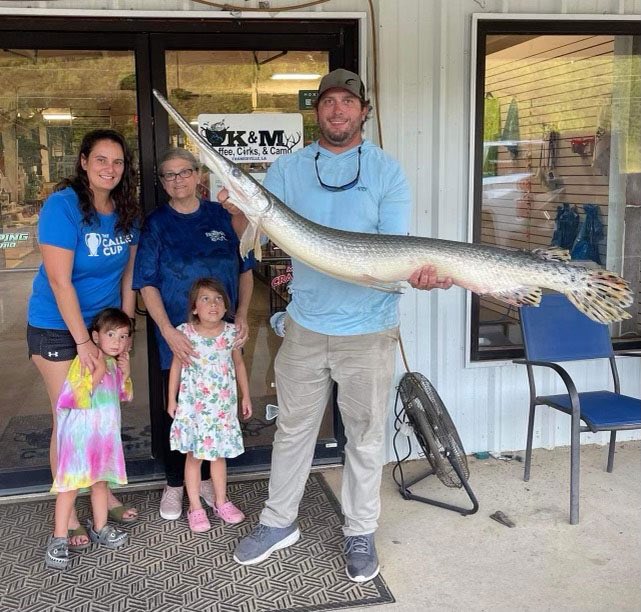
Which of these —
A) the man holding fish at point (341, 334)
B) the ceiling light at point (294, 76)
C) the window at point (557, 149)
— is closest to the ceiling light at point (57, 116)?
the ceiling light at point (294, 76)

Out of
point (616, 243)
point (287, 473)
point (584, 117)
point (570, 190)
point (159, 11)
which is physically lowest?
point (287, 473)

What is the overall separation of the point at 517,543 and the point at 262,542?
1.26 meters

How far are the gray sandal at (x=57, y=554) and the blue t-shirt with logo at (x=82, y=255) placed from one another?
1.02 metres

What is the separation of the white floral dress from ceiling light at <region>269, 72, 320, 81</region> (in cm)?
158

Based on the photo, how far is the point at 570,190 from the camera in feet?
15.9

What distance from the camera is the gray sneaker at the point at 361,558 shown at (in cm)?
323

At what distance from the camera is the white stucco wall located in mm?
4254

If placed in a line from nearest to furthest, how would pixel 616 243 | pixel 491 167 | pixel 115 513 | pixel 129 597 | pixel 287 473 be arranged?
pixel 129 597, pixel 287 473, pixel 115 513, pixel 491 167, pixel 616 243

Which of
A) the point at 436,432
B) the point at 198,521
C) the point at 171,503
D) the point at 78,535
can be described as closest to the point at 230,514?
the point at 198,521

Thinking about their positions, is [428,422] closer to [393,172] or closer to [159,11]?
[393,172]

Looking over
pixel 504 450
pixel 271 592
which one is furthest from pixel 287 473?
pixel 504 450

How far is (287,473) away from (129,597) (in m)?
0.88

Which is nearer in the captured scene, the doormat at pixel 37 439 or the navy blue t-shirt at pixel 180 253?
the navy blue t-shirt at pixel 180 253

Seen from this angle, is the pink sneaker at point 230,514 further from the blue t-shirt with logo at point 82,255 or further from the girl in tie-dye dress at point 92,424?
the blue t-shirt with logo at point 82,255
